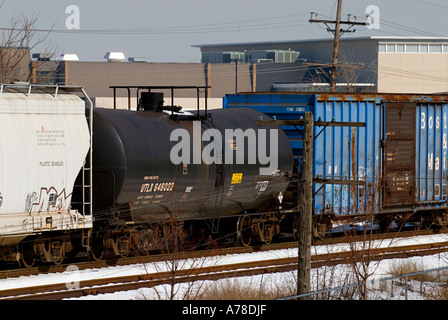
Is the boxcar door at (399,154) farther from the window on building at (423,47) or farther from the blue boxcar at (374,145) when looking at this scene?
the window on building at (423,47)

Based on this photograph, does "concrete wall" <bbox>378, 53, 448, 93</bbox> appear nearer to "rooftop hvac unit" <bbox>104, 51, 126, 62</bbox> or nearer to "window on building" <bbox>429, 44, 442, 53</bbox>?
"window on building" <bbox>429, 44, 442, 53</bbox>

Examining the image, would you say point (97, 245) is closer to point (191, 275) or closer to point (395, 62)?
point (191, 275)

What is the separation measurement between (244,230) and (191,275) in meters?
4.66

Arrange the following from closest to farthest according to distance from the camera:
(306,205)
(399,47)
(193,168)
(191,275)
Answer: (306,205) → (191,275) → (193,168) → (399,47)

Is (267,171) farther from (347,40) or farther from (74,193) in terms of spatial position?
(347,40)

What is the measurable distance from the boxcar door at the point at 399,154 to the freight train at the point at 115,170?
13.5ft

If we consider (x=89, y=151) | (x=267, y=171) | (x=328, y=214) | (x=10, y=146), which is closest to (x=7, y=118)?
(x=10, y=146)

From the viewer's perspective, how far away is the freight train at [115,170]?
723 inches

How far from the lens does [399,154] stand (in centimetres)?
2698

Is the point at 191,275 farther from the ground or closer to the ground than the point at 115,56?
closer to the ground

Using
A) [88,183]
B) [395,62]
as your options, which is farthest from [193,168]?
[395,62]

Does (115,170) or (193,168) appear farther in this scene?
Result: (193,168)

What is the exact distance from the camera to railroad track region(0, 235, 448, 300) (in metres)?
17.6

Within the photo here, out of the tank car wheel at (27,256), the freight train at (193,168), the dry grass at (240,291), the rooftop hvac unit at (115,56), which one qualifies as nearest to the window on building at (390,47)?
the rooftop hvac unit at (115,56)
